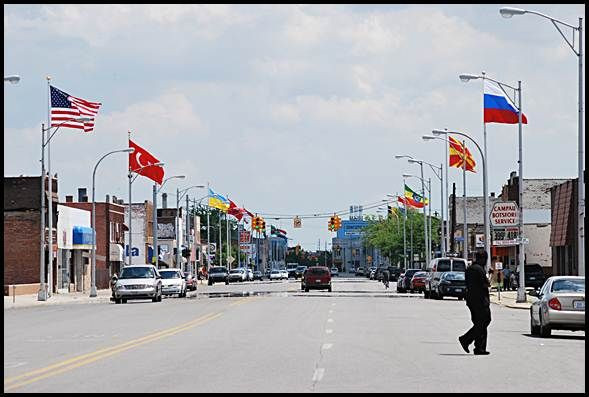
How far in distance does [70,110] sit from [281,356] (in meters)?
35.6

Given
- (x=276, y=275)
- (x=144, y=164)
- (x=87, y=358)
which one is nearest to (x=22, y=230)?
(x=144, y=164)

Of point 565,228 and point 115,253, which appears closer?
point 565,228

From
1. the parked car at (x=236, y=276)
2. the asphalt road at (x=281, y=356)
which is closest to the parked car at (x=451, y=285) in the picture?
the asphalt road at (x=281, y=356)

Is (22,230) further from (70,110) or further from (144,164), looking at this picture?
(70,110)

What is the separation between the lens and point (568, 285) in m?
26.8

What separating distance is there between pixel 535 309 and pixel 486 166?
31.1 metres

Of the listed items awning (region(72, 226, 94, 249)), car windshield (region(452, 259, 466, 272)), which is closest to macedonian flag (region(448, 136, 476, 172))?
car windshield (region(452, 259, 466, 272))

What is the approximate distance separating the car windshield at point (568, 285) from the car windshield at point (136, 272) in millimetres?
28970

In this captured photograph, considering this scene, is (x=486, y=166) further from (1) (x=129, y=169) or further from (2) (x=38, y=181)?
(2) (x=38, y=181)

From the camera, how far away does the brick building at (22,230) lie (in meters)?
71.8

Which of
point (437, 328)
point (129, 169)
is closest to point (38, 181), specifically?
point (129, 169)

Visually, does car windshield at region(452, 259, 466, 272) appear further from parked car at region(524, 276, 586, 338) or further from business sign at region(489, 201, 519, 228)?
parked car at region(524, 276, 586, 338)

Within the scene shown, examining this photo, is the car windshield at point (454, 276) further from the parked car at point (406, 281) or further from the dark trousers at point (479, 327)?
the dark trousers at point (479, 327)

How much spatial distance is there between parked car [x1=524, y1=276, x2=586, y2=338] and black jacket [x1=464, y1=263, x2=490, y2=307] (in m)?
5.53
